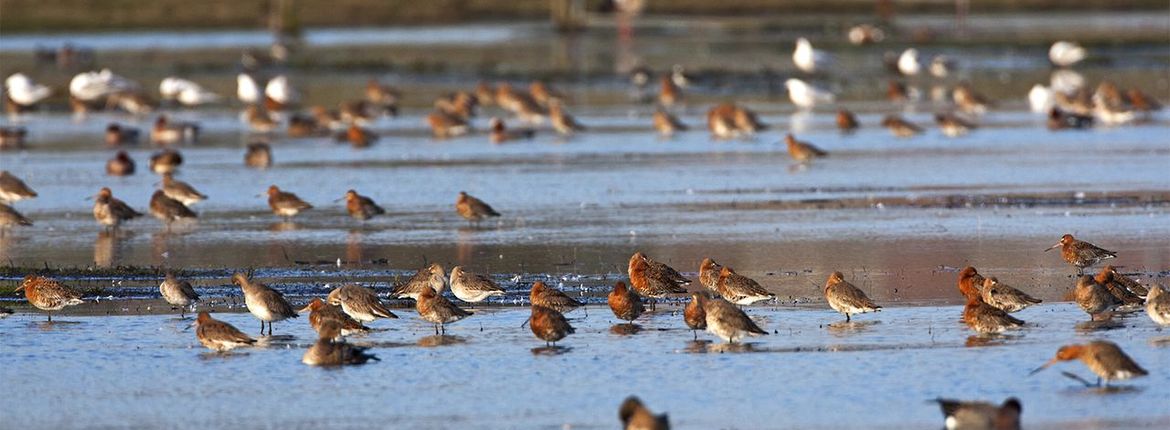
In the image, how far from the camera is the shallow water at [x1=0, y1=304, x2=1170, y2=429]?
1028cm

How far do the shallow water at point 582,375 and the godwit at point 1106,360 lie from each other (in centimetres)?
11

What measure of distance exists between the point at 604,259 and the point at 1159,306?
215 inches

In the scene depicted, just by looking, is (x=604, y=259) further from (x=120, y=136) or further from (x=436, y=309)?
(x=120, y=136)

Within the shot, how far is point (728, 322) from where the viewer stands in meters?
12.0

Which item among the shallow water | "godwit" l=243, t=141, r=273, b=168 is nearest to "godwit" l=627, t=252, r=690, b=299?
the shallow water

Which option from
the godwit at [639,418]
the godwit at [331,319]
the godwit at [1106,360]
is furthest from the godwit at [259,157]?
the godwit at [639,418]

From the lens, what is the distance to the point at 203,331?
1205 centimetres

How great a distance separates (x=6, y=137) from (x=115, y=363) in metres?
18.5

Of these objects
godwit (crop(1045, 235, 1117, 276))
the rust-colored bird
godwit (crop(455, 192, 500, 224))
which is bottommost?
Answer: godwit (crop(1045, 235, 1117, 276))

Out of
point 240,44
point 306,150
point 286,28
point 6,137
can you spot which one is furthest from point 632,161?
point 286,28

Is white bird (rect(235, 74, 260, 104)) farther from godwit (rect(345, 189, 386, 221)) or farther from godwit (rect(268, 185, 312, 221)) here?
godwit (rect(345, 189, 386, 221))

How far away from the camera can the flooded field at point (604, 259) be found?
10672 mm

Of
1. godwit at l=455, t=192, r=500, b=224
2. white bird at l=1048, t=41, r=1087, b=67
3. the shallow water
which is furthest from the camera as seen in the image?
white bird at l=1048, t=41, r=1087, b=67

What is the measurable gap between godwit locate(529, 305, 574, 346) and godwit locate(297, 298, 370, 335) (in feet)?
3.97
